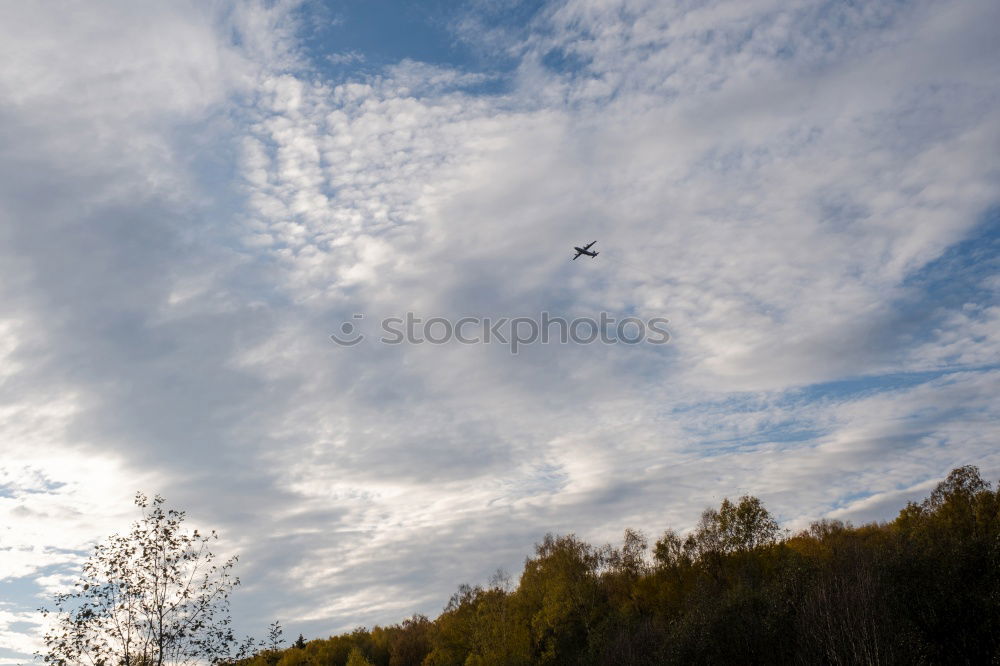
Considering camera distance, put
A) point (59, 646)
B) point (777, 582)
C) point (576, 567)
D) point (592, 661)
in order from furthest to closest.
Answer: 1. point (576, 567)
2. point (592, 661)
3. point (777, 582)
4. point (59, 646)

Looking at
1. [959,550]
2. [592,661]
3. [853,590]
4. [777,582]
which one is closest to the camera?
[853,590]

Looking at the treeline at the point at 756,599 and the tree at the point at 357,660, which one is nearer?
the treeline at the point at 756,599

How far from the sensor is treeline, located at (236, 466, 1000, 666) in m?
54.4

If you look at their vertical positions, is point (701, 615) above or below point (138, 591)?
below

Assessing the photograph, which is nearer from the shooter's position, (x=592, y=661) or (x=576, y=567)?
(x=592, y=661)

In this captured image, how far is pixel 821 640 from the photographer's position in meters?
51.6

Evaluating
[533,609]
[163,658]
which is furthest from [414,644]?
[163,658]

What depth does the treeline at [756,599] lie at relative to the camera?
54.4m

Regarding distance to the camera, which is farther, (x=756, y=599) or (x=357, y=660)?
(x=357, y=660)

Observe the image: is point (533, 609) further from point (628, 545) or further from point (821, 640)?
point (821, 640)

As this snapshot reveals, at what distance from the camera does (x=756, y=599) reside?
2618 inches

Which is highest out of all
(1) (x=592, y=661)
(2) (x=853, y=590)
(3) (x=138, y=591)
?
(3) (x=138, y=591)

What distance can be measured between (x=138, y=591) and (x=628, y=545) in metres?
86.7

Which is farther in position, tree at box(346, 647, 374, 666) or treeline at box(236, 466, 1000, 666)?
tree at box(346, 647, 374, 666)
